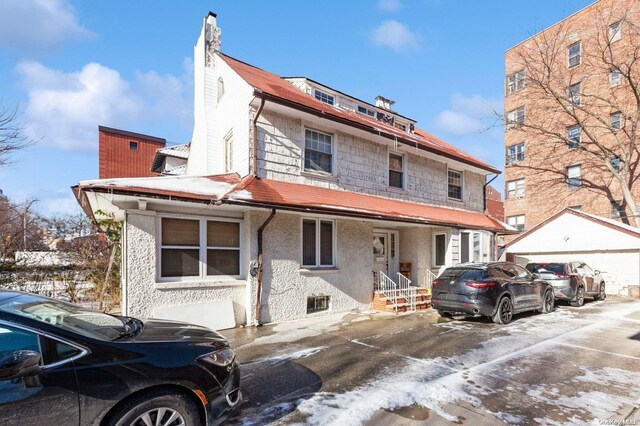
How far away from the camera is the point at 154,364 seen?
281 cm

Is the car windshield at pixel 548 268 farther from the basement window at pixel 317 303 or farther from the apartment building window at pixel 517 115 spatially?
the apartment building window at pixel 517 115

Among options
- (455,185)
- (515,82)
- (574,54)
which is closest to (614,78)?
(574,54)

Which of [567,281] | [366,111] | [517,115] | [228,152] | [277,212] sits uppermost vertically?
[517,115]

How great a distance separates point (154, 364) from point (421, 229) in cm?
1119

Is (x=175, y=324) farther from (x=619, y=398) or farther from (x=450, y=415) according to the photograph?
(x=619, y=398)

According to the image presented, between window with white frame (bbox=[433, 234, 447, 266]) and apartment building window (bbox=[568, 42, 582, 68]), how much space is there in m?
20.8

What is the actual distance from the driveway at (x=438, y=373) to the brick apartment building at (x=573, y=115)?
56.8ft

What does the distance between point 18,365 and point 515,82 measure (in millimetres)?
32948

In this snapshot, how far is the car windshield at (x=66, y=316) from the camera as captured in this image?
279 centimetres

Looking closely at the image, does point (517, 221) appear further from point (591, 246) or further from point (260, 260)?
point (260, 260)

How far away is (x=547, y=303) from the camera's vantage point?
10445 millimetres

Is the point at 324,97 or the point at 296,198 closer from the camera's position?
the point at 296,198

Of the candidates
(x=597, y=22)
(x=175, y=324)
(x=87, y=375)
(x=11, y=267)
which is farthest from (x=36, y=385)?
(x=597, y=22)

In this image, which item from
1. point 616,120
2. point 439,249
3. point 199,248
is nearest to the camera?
point 199,248
